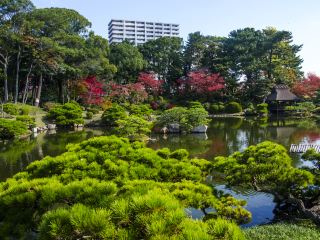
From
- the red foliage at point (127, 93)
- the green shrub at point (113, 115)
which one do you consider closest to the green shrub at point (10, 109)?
the green shrub at point (113, 115)

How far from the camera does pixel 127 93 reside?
35.7 m

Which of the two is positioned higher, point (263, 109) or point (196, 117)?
point (263, 109)

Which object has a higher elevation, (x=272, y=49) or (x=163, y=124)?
(x=272, y=49)

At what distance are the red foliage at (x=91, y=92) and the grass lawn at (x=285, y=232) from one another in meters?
27.7

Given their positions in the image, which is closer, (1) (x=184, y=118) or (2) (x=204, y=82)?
(1) (x=184, y=118)

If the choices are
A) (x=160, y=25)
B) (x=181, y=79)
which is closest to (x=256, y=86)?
(x=181, y=79)

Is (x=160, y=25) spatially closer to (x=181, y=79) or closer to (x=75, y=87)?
(x=181, y=79)

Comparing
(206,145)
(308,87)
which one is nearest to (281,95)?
(308,87)

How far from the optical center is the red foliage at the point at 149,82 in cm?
3943

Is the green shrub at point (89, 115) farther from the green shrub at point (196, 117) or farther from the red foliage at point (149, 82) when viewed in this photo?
the red foliage at point (149, 82)

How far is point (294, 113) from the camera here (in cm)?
3494

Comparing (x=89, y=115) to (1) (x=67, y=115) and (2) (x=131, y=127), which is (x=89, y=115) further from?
(2) (x=131, y=127)

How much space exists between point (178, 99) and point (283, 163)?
112 ft

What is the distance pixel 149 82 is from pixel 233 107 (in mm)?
10122
